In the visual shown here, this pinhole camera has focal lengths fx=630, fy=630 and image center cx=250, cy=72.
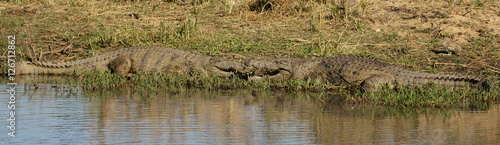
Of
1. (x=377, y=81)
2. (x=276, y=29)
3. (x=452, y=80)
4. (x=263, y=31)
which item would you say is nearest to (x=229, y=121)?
(x=377, y=81)

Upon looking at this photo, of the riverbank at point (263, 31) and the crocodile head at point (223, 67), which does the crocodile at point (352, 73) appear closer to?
the crocodile head at point (223, 67)

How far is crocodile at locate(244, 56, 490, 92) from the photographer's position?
8.38 meters

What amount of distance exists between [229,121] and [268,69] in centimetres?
365

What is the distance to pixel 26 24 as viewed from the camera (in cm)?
1358

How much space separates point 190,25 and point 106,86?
384 cm

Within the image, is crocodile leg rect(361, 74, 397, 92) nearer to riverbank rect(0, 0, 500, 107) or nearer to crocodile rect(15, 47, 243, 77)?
riverbank rect(0, 0, 500, 107)

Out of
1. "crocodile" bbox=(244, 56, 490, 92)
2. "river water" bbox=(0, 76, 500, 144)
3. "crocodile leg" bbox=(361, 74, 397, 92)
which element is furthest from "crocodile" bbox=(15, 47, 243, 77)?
"crocodile leg" bbox=(361, 74, 397, 92)

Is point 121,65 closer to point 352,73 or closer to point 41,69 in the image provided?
point 41,69

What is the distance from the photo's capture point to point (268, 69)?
9.55 metres

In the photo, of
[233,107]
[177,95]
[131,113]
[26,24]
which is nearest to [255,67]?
[177,95]

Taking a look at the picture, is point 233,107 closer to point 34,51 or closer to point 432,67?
point 432,67

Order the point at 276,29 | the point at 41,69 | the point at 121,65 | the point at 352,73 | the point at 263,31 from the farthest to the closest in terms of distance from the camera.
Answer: the point at 276,29, the point at 263,31, the point at 41,69, the point at 121,65, the point at 352,73

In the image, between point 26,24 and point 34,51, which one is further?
point 26,24

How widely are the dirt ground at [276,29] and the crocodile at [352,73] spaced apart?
1.37 meters
